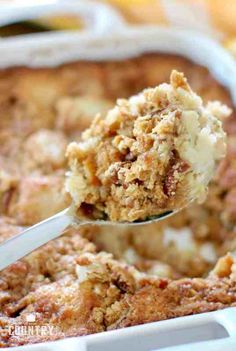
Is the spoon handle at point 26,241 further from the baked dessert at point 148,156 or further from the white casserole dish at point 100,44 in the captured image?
the white casserole dish at point 100,44

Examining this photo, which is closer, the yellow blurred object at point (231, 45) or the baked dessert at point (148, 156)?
the baked dessert at point (148, 156)

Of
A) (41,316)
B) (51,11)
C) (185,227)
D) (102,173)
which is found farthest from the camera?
(51,11)

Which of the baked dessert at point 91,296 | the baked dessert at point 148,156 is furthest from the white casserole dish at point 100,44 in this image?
the baked dessert at point 91,296

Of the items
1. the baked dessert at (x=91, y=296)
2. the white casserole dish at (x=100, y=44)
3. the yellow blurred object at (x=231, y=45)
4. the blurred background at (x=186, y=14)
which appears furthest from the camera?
the blurred background at (x=186, y=14)

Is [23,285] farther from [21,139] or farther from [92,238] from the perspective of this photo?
[21,139]

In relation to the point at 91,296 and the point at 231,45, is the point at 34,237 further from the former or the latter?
the point at 231,45

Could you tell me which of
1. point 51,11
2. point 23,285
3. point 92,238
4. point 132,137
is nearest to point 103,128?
point 132,137

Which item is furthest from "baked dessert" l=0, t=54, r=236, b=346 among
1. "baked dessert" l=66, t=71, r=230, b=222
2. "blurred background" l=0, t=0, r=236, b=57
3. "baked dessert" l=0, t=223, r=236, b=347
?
"blurred background" l=0, t=0, r=236, b=57
